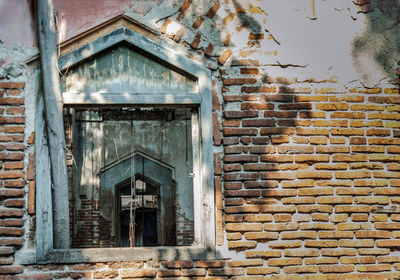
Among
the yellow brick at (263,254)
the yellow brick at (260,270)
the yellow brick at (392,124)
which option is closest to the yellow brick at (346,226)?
the yellow brick at (263,254)

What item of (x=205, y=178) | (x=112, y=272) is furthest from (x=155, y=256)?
(x=205, y=178)

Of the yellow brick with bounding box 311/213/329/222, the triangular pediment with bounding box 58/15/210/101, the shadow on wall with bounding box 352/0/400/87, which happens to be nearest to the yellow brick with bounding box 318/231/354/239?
the yellow brick with bounding box 311/213/329/222

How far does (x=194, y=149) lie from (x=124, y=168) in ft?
18.0

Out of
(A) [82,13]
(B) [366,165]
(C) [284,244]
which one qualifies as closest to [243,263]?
(C) [284,244]

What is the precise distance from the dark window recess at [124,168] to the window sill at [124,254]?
5157 millimetres

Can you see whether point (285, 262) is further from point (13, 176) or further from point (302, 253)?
Answer: point (13, 176)

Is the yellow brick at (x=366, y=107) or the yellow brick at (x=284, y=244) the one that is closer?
the yellow brick at (x=284, y=244)

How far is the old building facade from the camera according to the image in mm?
3230

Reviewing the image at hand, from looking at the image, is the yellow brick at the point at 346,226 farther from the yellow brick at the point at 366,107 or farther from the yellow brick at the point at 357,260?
the yellow brick at the point at 366,107

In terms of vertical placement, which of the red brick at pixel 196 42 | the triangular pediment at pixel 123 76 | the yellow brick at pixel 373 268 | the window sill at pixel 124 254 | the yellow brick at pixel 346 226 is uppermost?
the red brick at pixel 196 42

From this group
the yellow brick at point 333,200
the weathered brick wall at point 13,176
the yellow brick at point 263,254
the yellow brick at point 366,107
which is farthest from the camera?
the yellow brick at point 366,107

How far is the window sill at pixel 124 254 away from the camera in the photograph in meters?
3.16

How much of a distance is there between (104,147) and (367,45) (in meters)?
6.28

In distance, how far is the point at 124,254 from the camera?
3.21 metres
